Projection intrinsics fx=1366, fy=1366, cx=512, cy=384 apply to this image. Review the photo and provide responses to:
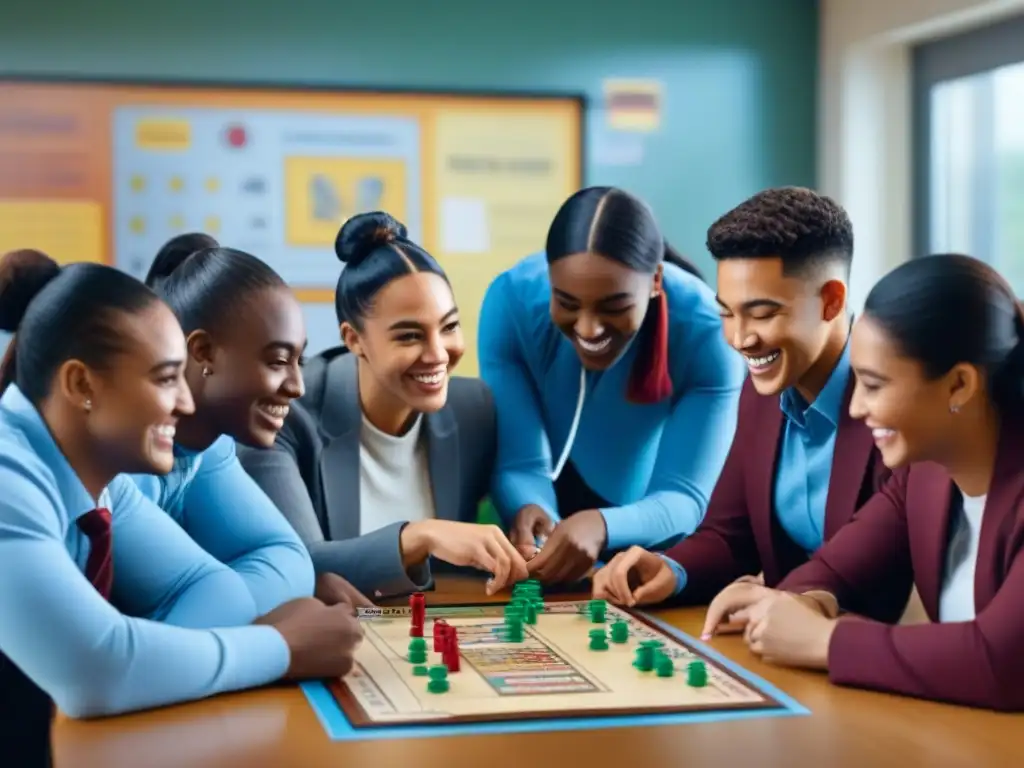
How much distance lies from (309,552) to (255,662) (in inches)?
19.7

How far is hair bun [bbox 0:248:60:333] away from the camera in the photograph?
1358 mm

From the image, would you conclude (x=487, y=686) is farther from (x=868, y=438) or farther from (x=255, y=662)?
(x=868, y=438)

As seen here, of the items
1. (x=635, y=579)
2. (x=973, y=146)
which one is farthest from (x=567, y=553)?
(x=973, y=146)

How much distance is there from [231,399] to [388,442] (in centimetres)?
50

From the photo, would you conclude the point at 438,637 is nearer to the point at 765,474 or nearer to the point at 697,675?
the point at 697,675

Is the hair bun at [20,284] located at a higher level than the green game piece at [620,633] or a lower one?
higher

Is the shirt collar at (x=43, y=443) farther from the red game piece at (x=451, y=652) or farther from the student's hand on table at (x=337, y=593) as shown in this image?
the student's hand on table at (x=337, y=593)

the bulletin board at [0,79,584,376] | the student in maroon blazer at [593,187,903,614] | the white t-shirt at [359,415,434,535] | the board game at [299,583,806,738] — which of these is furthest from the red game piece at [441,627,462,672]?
the bulletin board at [0,79,584,376]

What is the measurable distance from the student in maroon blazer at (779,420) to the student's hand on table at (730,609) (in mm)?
162

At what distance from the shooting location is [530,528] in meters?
1.99

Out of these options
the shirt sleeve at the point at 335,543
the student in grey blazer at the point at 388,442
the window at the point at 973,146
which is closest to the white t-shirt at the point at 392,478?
the student in grey blazer at the point at 388,442

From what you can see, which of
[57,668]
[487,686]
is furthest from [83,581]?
[487,686]

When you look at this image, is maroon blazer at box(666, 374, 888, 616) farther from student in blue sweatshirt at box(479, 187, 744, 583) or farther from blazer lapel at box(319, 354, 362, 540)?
blazer lapel at box(319, 354, 362, 540)

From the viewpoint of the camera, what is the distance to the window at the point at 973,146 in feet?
12.5
